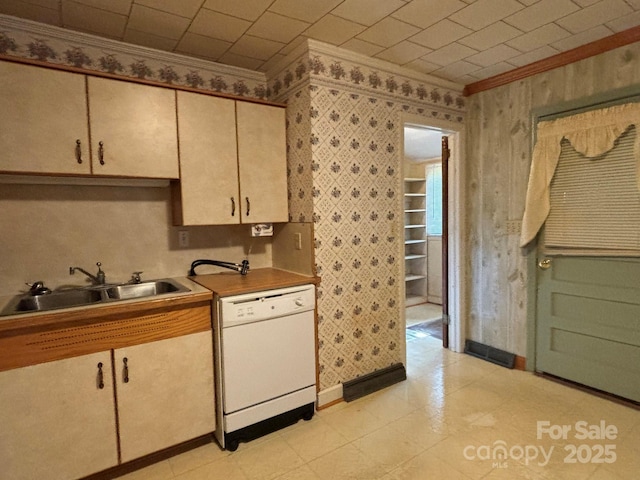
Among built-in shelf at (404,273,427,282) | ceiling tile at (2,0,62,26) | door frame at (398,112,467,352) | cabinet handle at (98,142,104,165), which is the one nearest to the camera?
ceiling tile at (2,0,62,26)

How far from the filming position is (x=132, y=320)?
177cm

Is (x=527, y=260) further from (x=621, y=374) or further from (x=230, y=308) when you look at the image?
(x=230, y=308)

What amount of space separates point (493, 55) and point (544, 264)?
1592 mm

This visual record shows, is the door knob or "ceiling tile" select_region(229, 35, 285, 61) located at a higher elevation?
"ceiling tile" select_region(229, 35, 285, 61)

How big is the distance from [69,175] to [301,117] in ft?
4.61

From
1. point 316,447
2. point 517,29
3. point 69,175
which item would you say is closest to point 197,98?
point 69,175

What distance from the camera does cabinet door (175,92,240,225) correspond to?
215 cm

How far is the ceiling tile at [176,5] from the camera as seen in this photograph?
179 cm

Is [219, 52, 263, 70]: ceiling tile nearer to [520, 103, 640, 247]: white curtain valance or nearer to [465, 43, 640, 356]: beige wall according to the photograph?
[465, 43, 640, 356]: beige wall

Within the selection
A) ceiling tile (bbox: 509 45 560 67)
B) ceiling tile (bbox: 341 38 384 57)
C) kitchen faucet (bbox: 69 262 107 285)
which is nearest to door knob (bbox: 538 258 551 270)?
ceiling tile (bbox: 509 45 560 67)

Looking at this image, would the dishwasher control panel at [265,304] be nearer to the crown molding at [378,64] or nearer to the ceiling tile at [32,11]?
the crown molding at [378,64]

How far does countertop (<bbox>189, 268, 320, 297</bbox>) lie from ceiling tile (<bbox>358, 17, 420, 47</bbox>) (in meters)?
1.56

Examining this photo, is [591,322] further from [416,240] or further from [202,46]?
[202,46]

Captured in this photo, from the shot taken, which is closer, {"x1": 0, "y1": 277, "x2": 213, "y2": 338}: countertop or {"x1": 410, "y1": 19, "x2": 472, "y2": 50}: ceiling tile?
{"x1": 0, "y1": 277, "x2": 213, "y2": 338}: countertop
